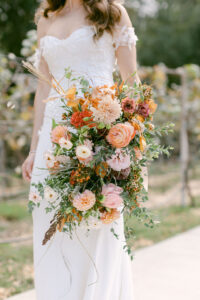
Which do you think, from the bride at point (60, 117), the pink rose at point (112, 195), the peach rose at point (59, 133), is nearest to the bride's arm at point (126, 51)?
the bride at point (60, 117)

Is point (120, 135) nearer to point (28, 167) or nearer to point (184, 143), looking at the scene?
point (28, 167)

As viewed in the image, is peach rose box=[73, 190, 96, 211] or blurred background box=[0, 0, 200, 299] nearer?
peach rose box=[73, 190, 96, 211]

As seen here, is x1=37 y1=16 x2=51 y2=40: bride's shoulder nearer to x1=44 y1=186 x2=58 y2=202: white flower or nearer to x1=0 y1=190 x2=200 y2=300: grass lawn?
x1=44 y1=186 x2=58 y2=202: white flower

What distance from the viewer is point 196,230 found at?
4.64 m

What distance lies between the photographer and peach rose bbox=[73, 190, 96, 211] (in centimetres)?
155

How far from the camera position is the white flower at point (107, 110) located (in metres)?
1.53

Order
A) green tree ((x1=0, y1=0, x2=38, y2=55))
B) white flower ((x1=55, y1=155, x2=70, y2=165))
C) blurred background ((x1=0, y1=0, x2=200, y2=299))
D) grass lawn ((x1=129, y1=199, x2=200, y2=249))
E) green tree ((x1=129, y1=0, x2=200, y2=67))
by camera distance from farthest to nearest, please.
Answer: green tree ((x1=129, y1=0, x2=200, y2=67)) < green tree ((x1=0, y1=0, x2=38, y2=55)) < grass lawn ((x1=129, y1=199, x2=200, y2=249)) < blurred background ((x1=0, y1=0, x2=200, y2=299)) < white flower ((x1=55, y1=155, x2=70, y2=165))

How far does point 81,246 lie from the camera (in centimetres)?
192

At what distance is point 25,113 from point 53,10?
3302 millimetres

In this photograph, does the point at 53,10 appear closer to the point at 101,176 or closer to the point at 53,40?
the point at 53,40

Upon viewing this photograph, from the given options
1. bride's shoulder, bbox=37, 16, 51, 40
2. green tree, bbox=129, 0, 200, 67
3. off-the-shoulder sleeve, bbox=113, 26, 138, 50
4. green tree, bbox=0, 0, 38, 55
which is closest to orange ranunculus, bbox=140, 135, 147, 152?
off-the-shoulder sleeve, bbox=113, 26, 138, 50

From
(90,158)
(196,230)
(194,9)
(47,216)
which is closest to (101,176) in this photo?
(90,158)

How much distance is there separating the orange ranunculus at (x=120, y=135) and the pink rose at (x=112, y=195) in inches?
7.2

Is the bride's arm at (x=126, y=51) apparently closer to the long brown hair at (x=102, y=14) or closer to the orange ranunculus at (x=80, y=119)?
the long brown hair at (x=102, y=14)
